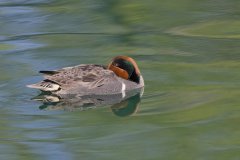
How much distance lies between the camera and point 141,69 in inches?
398

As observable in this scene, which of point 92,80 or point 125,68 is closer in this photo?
point 92,80

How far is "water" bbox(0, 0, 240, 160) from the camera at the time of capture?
7.76 meters

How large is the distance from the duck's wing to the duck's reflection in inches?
4.6

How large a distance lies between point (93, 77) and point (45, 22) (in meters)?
3.27

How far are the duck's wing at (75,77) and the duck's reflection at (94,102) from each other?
0.12 meters

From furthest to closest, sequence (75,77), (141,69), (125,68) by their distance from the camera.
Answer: (141,69)
(125,68)
(75,77)

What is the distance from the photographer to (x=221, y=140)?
776 centimetres

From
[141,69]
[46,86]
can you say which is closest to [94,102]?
[46,86]

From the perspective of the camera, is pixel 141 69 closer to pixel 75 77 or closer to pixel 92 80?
pixel 92 80

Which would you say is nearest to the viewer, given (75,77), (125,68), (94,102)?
(94,102)

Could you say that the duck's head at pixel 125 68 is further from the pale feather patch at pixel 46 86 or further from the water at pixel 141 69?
the pale feather patch at pixel 46 86

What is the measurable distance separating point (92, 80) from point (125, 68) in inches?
15.6

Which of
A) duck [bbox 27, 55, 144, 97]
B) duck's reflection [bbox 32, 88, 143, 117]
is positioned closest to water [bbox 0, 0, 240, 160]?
duck's reflection [bbox 32, 88, 143, 117]

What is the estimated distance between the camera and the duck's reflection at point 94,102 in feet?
29.2
